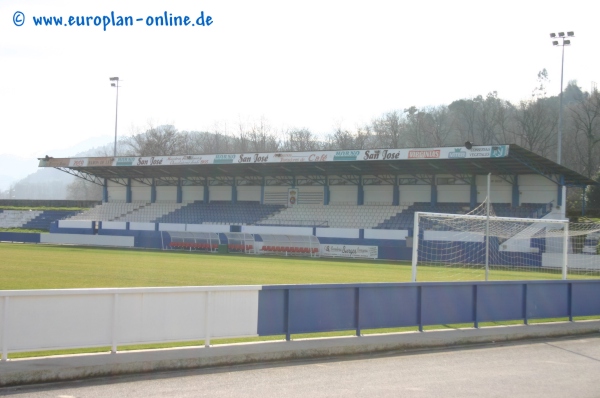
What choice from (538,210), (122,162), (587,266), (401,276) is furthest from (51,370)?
(122,162)

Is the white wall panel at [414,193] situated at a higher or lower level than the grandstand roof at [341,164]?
lower

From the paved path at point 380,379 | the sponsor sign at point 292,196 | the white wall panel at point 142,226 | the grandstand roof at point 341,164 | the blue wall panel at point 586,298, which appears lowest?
the paved path at point 380,379

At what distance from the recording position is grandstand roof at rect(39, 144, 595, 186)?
150ft

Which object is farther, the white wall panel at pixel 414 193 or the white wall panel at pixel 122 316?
the white wall panel at pixel 414 193

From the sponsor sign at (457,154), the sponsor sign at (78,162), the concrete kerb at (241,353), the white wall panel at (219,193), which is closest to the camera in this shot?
the concrete kerb at (241,353)

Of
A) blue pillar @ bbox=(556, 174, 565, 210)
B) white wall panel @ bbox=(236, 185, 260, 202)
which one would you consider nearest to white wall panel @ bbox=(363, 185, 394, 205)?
white wall panel @ bbox=(236, 185, 260, 202)

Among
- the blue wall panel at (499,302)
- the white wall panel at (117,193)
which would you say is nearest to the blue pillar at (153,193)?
the white wall panel at (117,193)

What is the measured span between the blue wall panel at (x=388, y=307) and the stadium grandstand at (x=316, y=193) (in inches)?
1215

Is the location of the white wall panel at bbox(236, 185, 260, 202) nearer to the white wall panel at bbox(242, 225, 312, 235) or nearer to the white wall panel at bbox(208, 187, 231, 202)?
the white wall panel at bbox(208, 187, 231, 202)

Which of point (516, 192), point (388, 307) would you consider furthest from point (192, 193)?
point (388, 307)

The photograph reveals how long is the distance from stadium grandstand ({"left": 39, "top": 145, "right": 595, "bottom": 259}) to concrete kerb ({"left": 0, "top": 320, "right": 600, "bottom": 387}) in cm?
→ 3017

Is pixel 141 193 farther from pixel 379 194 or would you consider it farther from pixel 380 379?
pixel 380 379

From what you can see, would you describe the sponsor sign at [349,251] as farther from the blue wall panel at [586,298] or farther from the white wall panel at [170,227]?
the blue wall panel at [586,298]

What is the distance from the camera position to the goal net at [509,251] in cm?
3259
